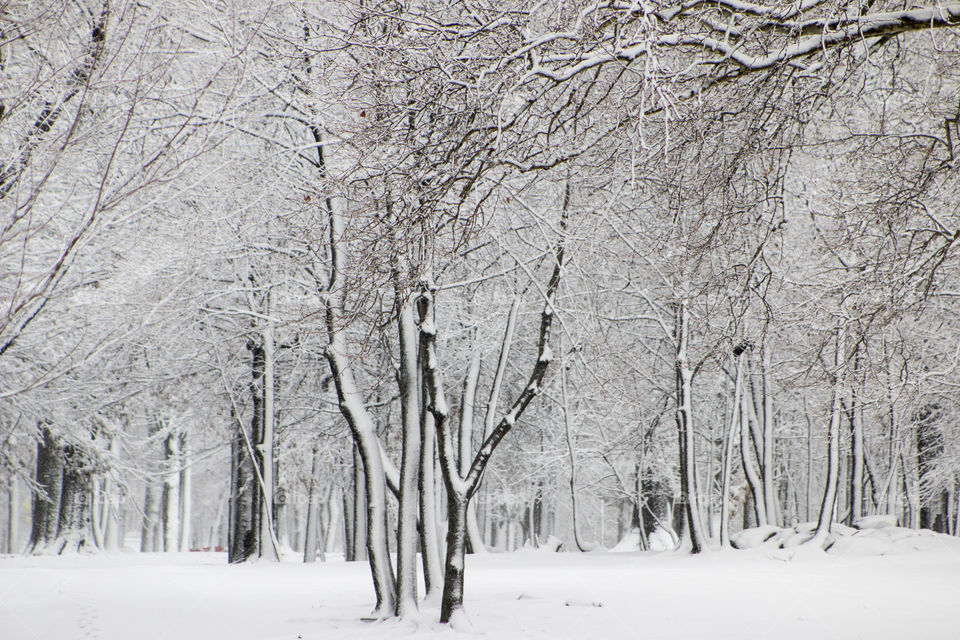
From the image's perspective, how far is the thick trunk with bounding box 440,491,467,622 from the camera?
759 cm

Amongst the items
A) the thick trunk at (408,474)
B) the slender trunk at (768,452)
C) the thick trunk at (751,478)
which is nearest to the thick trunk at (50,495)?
the thick trunk at (408,474)

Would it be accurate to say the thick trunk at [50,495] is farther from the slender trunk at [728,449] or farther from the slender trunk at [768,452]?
the slender trunk at [768,452]

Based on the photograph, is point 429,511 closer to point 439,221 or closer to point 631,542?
point 439,221

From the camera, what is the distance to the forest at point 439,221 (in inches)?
210

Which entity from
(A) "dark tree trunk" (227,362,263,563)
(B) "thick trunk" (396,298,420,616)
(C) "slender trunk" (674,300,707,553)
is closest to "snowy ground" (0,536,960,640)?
(B) "thick trunk" (396,298,420,616)

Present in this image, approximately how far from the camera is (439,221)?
621cm

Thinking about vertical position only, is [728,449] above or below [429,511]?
above

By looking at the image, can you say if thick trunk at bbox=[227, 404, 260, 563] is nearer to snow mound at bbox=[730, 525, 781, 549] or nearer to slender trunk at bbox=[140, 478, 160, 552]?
slender trunk at bbox=[140, 478, 160, 552]

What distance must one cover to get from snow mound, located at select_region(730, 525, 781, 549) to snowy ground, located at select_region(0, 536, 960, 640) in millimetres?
1870

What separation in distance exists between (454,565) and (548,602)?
1.71 metres

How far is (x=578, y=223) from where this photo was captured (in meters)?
7.34

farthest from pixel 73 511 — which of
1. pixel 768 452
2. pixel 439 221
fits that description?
pixel 768 452

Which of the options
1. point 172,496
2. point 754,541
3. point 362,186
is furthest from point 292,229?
point 172,496

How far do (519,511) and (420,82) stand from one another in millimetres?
29530
